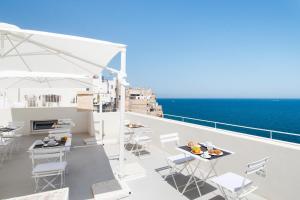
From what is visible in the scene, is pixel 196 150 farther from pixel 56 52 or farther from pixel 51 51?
pixel 51 51

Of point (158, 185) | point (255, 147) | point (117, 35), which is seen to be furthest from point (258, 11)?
point (158, 185)

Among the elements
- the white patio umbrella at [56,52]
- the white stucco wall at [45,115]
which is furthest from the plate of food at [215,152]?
the white stucco wall at [45,115]

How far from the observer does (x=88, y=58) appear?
4301 mm

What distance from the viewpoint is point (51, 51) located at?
397cm

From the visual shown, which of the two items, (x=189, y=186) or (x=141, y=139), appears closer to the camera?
(x=189, y=186)

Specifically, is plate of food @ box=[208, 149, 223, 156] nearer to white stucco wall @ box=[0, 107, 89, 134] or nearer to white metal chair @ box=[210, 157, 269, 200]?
white metal chair @ box=[210, 157, 269, 200]

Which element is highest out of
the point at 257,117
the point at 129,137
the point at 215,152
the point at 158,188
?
the point at 215,152

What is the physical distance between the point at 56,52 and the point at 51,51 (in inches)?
4.6

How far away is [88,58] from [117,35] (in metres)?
9.25

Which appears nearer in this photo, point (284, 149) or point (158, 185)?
point (284, 149)

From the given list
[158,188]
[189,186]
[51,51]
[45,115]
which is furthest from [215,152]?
[45,115]

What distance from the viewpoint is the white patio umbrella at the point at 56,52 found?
9.43 feet

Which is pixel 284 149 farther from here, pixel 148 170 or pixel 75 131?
pixel 75 131

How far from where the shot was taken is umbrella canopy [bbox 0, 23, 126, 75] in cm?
288
